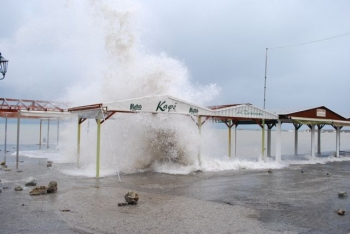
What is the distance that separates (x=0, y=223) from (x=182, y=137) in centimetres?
1390

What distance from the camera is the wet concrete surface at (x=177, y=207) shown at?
8.08 m

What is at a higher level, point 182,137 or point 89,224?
point 182,137

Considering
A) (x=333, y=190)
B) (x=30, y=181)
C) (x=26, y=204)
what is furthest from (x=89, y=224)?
(x=333, y=190)

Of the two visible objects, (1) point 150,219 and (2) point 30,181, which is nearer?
(1) point 150,219

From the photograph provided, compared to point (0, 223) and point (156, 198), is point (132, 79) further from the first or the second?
point (0, 223)

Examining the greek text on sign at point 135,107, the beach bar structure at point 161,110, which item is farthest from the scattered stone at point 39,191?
the greek text on sign at point 135,107

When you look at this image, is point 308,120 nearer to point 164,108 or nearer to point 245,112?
point 245,112

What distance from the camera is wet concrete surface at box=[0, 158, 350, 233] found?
8078mm

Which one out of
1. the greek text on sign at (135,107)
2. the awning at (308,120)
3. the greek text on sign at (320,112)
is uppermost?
the greek text on sign at (320,112)

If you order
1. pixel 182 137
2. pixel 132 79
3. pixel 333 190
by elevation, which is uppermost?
pixel 132 79

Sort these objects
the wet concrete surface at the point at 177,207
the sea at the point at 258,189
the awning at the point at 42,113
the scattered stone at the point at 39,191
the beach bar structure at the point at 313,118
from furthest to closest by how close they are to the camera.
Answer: the beach bar structure at the point at 313,118
the awning at the point at 42,113
the scattered stone at the point at 39,191
the sea at the point at 258,189
the wet concrete surface at the point at 177,207

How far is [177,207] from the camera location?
33.0 ft

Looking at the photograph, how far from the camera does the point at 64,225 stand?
313 inches

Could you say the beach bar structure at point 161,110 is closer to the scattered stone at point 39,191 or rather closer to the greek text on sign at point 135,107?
the greek text on sign at point 135,107
